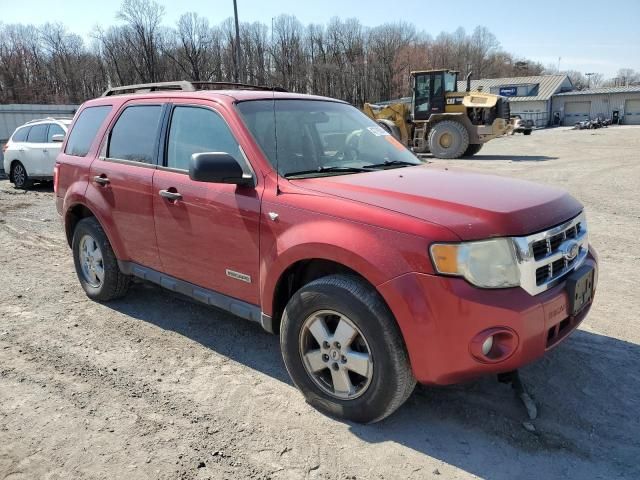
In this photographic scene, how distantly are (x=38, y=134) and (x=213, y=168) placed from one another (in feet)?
38.6

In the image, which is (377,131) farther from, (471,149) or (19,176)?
(471,149)

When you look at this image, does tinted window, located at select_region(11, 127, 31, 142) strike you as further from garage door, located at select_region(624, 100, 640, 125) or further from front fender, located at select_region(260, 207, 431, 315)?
garage door, located at select_region(624, 100, 640, 125)

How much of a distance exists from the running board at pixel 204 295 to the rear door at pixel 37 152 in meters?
9.62

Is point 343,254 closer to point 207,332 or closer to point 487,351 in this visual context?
point 487,351

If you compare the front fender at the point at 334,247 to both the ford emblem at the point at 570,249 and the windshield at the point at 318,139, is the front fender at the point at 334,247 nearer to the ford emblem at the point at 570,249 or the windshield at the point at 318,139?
the windshield at the point at 318,139

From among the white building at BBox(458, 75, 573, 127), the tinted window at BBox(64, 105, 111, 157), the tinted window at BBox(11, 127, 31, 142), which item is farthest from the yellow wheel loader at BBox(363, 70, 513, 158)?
the white building at BBox(458, 75, 573, 127)

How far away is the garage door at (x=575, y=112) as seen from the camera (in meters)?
61.1

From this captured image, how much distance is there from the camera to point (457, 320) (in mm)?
2496

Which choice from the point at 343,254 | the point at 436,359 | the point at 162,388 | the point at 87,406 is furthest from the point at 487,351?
the point at 87,406

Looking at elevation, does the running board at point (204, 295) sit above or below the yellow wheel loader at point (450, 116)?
below

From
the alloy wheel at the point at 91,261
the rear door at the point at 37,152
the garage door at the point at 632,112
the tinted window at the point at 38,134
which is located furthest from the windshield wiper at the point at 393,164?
the garage door at the point at 632,112

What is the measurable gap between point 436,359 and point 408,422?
26.4 inches

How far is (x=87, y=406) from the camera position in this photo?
3.27m

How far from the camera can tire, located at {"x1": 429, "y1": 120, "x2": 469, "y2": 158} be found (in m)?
19.3
